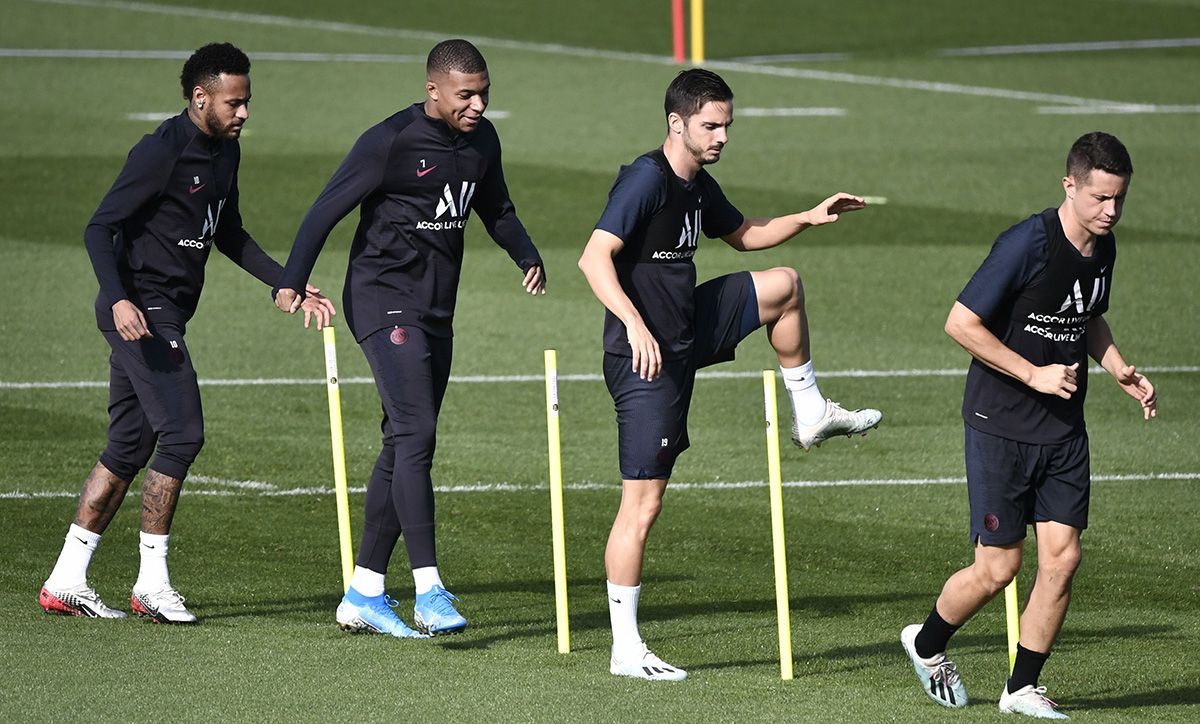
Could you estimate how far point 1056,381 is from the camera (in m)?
7.83

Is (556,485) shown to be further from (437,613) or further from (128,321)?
(128,321)

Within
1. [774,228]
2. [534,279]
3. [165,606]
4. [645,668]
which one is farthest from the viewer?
[534,279]

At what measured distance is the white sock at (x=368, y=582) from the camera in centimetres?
939

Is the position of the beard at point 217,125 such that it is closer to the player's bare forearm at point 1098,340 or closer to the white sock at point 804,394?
the white sock at point 804,394

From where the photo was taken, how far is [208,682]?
841 centimetres

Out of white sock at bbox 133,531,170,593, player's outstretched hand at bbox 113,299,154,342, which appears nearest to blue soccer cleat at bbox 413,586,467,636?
white sock at bbox 133,531,170,593

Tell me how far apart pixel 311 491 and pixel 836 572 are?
142 inches

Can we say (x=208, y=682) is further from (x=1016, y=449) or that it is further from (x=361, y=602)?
(x=1016, y=449)

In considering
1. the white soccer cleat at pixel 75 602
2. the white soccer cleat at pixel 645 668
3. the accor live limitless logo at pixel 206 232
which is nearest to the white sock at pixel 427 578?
the white soccer cleat at pixel 645 668

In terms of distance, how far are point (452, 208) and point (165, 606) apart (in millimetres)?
2343

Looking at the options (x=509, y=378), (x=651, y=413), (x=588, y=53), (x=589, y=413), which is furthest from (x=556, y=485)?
(x=588, y=53)

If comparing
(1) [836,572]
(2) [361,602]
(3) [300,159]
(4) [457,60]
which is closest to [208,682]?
(2) [361,602]

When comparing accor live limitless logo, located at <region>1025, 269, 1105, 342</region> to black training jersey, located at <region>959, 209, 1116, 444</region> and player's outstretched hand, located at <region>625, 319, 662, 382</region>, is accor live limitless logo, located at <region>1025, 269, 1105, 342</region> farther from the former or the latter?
player's outstretched hand, located at <region>625, 319, 662, 382</region>

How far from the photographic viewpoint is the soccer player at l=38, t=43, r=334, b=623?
9406mm
